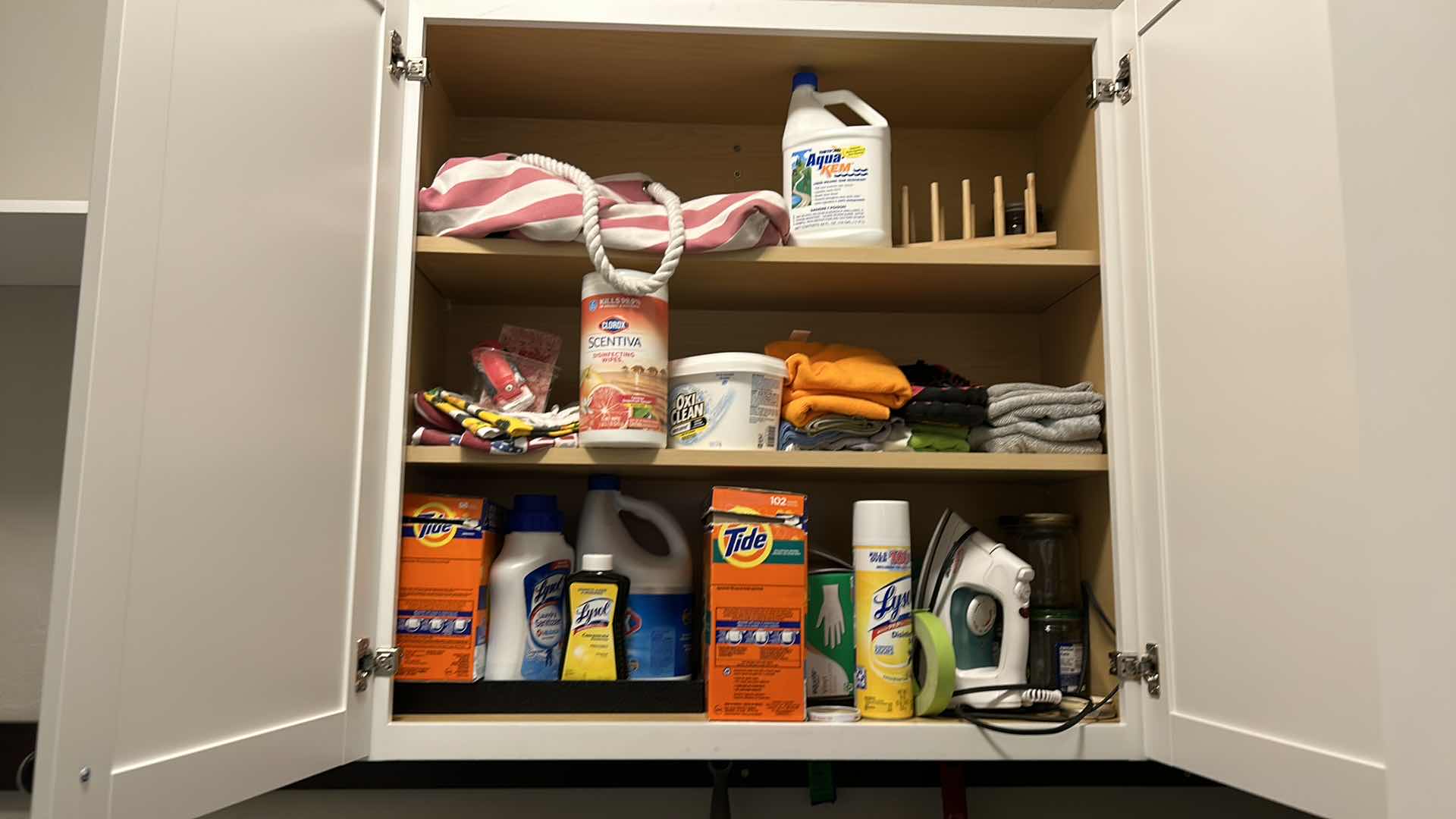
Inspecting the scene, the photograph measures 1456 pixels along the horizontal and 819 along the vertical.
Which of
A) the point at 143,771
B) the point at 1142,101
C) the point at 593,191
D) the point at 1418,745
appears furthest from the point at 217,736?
the point at 1142,101

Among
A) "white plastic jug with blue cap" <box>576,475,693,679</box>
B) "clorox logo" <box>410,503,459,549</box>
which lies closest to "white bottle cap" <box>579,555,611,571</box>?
"white plastic jug with blue cap" <box>576,475,693,679</box>

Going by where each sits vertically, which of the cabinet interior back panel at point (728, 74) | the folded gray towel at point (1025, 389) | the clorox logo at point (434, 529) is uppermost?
the cabinet interior back panel at point (728, 74)

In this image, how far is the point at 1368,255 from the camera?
510mm

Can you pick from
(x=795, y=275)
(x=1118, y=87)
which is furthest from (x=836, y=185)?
(x=1118, y=87)

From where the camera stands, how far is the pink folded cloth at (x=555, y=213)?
108 centimetres

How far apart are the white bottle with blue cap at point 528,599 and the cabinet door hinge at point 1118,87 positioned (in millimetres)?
777

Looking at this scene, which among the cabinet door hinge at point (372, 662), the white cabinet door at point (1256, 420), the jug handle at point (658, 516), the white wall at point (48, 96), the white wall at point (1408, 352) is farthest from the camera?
the white wall at point (48, 96)

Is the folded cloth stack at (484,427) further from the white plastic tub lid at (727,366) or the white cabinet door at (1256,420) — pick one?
the white cabinet door at (1256,420)

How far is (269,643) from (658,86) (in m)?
0.82

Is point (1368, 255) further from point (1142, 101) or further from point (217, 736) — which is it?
point (217, 736)

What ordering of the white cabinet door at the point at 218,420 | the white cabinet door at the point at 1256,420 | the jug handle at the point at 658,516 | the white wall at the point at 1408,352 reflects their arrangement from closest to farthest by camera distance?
the white wall at the point at 1408,352
the white cabinet door at the point at 218,420
the white cabinet door at the point at 1256,420
the jug handle at the point at 658,516

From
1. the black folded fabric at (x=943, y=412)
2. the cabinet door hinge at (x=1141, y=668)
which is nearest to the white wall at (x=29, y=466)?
the black folded fabric at (x=943, y=412)

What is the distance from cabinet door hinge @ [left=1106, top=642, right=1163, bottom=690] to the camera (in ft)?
3.40

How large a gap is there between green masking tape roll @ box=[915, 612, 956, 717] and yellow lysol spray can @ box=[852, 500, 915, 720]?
12mm
